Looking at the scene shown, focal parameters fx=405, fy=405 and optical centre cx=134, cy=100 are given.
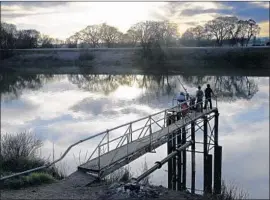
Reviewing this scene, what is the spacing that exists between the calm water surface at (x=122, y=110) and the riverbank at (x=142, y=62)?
6.62m

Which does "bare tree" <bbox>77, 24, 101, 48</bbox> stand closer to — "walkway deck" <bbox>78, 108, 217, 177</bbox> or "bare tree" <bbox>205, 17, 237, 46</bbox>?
"bare tree" <bbox>205, 17, 237, 46</bbox>

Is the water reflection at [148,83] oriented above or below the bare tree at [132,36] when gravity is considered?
below

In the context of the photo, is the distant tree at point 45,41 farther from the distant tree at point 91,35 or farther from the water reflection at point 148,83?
the water reflection at point 148,83

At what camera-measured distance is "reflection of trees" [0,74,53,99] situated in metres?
36.1

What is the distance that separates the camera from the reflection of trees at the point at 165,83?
3519 cm

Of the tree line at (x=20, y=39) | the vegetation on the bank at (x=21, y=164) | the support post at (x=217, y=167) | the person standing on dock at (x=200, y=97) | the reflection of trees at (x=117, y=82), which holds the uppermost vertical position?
the tree line at (x=20, y=39)

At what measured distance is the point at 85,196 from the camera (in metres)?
9.38

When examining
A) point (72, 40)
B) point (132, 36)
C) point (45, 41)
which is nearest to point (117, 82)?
point (132, 36)

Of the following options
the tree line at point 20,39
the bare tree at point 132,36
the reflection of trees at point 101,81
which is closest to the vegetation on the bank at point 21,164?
the reflection of trees at point 101,81

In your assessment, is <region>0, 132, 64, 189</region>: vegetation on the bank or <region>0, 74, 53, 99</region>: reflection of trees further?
<region>0, 74, 53, 99</region>: reflection of trees

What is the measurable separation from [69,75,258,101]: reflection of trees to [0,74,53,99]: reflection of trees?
3.88 meters

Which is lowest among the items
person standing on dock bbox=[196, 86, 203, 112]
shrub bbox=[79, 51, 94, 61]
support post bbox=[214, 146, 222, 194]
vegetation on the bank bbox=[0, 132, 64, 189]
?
support post bbox=[214, 146, 222, 194]

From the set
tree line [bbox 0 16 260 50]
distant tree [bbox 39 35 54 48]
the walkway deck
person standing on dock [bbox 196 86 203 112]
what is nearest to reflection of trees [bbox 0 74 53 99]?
tree line [bbox 0 16 260 50]

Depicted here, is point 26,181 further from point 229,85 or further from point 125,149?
point 229,85
